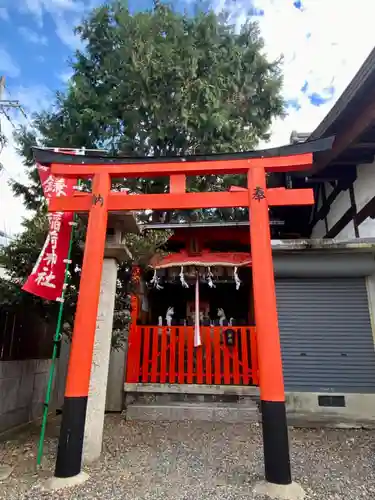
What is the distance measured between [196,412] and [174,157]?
5086 millimetres

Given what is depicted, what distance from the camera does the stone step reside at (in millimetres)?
7082

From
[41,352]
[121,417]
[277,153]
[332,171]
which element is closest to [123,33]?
[332,171]

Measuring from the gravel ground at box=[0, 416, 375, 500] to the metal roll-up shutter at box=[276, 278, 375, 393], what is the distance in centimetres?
95

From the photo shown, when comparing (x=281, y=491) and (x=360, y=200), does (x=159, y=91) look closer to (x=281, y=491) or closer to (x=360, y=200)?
(x=360, y=200)

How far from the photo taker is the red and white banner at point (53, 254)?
5.22 metres

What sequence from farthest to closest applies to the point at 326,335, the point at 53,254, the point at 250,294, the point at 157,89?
the point at 157,89 < the point at 250,294 < the point at 326,335 < the point at 53,254

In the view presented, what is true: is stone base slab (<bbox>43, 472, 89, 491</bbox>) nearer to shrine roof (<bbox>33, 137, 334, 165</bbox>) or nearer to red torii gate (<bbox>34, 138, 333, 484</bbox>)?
red torii gate (<bbox>34, 138, 333, 484</bbox>)

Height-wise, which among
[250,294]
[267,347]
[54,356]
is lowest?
[54,356]

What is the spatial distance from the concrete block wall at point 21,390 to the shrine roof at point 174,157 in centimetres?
385

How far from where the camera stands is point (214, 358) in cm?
789

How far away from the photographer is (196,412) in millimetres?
7219

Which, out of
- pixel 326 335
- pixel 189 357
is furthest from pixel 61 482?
pixel 326 335

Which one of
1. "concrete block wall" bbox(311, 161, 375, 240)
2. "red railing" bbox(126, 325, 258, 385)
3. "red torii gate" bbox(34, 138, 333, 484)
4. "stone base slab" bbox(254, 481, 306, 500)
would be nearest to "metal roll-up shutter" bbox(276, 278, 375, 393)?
"red railing" bbox(126, 325, 258, 385)

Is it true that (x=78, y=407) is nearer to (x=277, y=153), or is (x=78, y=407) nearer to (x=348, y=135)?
(x=277, y=153)
